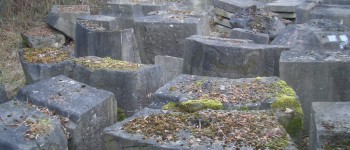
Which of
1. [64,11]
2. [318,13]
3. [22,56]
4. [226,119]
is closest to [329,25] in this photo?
[318,13]

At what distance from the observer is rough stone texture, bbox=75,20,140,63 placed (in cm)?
567

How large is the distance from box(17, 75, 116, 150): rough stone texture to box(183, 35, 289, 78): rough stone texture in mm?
1232

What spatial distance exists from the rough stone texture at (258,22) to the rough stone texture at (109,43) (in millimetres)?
2072

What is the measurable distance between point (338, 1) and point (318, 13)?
112 centimetres

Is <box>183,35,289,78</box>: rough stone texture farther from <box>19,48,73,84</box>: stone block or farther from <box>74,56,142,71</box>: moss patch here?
<box>19,48,73,84</box>: stone block

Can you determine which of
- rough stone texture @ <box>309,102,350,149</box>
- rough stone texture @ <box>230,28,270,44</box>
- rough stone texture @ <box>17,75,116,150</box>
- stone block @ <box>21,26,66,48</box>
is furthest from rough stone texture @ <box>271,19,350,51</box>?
stone block @ <box>21,26,66,48</box>

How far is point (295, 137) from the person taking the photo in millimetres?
3789

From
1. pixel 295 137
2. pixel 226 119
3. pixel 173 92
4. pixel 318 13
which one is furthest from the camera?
pixel 318 13

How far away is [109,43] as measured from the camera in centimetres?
567

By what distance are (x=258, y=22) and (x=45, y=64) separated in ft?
10.9

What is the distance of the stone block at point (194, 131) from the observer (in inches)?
122

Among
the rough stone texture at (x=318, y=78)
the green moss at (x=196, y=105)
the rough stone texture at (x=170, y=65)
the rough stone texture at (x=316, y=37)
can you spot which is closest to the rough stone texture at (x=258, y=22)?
the rough stone texture at (x=316, y=37)

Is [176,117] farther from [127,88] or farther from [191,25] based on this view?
→ [191,25]

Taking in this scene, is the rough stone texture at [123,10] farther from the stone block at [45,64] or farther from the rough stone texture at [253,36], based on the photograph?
the stone block at [45,64]
